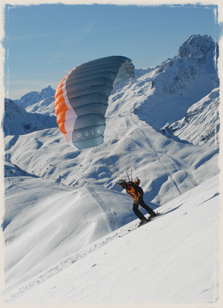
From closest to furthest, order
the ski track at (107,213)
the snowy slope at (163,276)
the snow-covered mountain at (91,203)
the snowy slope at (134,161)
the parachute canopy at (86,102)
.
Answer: the snowy slope at (163,276)
the snow-covered mountain at (91,203)
the parachute canopy at (86,102)
the ski track at (107,213)
the snowy slope at (134,161)

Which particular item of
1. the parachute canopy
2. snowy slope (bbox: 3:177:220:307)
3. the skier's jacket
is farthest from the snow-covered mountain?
the skier's jacket

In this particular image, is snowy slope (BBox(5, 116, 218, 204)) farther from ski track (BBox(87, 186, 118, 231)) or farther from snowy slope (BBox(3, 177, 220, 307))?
snowy slope (BBox(3, 177, 220, 307))

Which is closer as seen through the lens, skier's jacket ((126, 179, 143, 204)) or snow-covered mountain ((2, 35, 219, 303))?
snow-covered mountain ((2, 35, 219, 303))

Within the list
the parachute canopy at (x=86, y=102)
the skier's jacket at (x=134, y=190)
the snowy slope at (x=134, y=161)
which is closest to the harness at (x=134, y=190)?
the skier's jacket at (x=134, y=190)

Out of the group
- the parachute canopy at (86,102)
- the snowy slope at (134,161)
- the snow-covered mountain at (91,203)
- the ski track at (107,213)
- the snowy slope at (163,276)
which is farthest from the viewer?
the snowy slope at (134,161)

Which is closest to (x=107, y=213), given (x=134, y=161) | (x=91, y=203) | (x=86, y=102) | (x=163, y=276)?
(x=91, y=203)

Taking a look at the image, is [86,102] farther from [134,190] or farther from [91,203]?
[91,203]

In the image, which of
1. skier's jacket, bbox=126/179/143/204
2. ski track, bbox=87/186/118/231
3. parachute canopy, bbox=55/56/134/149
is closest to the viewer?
skier's jacket, bbox=126/179/143/204

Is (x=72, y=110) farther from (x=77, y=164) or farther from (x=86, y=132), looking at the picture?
(x=77, y=164)

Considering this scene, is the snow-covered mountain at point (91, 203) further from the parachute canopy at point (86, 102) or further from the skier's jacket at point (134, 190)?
the skier's jacket at point (134, 190)
